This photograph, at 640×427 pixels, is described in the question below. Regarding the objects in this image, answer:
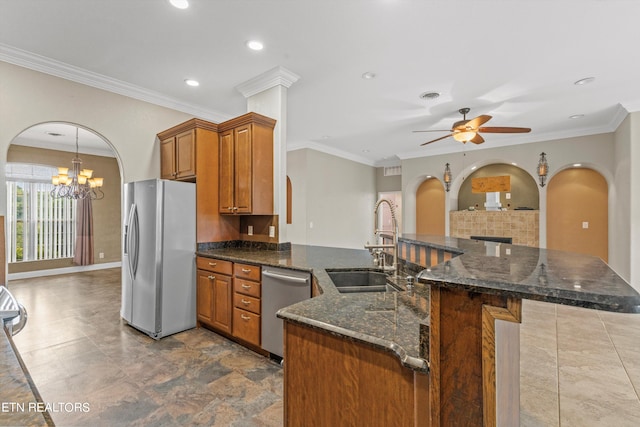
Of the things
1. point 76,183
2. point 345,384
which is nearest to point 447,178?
point 345,384

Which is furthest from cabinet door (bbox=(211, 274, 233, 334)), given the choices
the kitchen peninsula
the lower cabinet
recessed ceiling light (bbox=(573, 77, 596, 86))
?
recessed ceiling light (bbox=(573, 77, 596, 86))

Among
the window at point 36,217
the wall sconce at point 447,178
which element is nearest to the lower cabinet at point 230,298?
the wall sconce at point 447,178

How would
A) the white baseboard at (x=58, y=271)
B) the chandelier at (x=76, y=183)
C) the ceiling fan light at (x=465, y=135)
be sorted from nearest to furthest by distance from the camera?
1. the ceiling fan light at (x=465, y=135)
2. the chandelier at (x=76, y=183)
3. the white baseboard at (x=58, y=271)

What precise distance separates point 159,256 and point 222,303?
817 millimetres

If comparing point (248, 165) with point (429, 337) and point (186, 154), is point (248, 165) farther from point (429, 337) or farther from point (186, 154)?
point (429, 337)

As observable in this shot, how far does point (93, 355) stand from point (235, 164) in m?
2.28

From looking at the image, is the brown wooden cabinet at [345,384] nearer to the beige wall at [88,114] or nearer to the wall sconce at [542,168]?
the beige wall at [88,114]

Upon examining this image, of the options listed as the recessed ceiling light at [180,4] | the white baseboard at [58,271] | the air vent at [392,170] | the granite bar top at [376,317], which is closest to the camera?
the granite bar top at [376,317]

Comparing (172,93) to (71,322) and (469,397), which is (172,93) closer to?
(71,322)

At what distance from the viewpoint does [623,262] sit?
4.55 meters

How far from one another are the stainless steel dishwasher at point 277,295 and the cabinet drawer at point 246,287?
9 cm

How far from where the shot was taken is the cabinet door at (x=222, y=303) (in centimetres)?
295

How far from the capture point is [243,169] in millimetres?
3344

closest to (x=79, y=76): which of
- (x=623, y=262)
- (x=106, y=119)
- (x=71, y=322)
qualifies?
(x=106, y=119)
